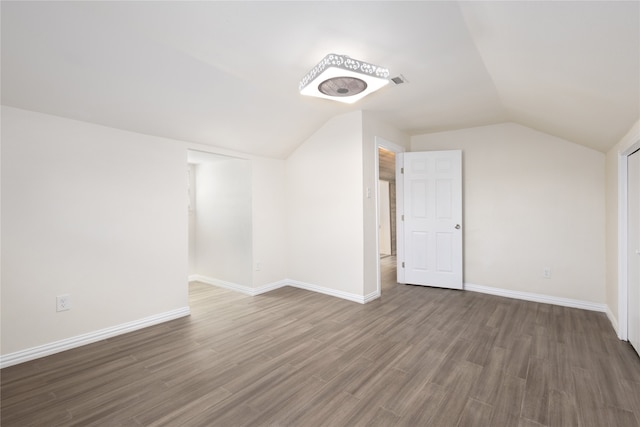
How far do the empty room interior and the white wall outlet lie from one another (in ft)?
0.04

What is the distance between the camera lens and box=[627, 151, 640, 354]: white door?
2.34 m

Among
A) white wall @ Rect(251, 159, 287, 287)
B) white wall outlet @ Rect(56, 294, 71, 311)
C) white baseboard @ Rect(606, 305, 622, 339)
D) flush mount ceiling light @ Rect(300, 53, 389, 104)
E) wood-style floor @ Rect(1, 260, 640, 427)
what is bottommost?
wood-style floor @ Rect(1, 260, 640, 427)

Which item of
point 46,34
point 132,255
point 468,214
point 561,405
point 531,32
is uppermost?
point 46,34

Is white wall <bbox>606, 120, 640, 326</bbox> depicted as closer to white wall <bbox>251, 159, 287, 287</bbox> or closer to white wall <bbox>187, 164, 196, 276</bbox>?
white wall <bbox>251, 159, 287, 287</bbox>

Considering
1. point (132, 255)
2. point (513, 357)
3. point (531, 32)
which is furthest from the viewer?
point (132, 255)

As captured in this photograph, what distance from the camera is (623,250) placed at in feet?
8.70

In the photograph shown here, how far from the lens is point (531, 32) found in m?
1.61

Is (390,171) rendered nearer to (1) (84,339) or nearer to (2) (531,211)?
(2) (531,211)

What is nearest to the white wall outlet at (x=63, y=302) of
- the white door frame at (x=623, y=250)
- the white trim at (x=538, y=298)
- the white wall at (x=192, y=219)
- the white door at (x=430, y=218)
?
the white wall at (x=192, y=219)

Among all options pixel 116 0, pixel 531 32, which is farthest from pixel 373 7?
pixel 116 0

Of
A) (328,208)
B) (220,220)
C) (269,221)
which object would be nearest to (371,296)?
(328,208)

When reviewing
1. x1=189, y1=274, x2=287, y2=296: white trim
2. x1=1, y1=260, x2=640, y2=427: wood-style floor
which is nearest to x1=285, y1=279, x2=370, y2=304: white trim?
x1=189, y1=274, x2=287, y2=296: white trim

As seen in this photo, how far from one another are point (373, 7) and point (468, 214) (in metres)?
3.38

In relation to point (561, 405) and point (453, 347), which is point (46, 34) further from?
point (561, 405)
